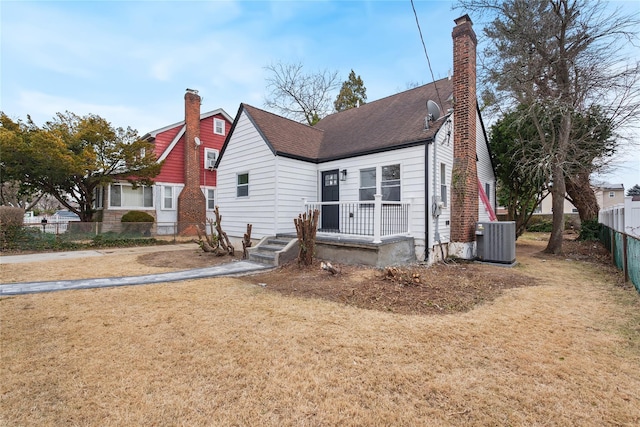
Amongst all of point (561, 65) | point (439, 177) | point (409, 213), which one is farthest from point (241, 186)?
point (561, 65)

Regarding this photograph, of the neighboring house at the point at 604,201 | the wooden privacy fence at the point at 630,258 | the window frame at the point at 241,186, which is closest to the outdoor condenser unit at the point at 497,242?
the wooden privacy fence at the point at 630,258

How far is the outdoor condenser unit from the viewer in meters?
8.53

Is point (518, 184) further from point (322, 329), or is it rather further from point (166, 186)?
point (166, 186)

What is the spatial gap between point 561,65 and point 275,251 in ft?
40.0

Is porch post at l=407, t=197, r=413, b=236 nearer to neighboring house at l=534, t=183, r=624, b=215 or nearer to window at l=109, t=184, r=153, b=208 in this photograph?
window at l=109, t=184, r=153, b=208

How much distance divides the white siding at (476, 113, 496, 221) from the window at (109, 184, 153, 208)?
1660cm

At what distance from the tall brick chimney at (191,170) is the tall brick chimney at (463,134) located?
1431 centimetres

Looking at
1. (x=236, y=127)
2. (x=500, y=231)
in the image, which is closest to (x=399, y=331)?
(x=500, y=231)

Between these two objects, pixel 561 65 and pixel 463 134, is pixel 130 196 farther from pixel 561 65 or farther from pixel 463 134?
pixel 561 65

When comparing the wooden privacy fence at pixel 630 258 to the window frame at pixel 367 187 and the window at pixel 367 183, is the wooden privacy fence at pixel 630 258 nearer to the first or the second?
the window frame at pixel 367 187

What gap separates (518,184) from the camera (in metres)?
13.6

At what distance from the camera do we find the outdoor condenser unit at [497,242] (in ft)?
28.0

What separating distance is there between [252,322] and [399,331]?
1.94 m

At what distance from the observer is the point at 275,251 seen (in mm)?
8477
